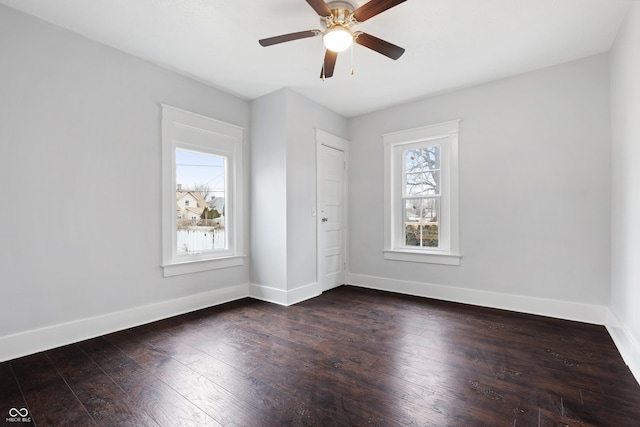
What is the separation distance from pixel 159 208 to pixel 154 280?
740 millimetres

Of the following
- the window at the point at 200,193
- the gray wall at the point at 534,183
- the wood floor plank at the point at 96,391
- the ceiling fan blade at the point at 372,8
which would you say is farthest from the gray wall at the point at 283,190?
the wood floor plank at the point at 96,391

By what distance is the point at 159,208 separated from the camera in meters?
3.17

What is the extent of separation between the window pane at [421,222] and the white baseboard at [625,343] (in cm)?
177

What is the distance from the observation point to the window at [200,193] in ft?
10.7

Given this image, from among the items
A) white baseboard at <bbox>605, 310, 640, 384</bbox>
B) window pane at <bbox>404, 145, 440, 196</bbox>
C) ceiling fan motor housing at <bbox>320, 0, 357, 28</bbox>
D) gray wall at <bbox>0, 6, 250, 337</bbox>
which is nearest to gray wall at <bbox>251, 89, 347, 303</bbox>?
gray wall at <bbox>0, 6, 250, 337</bbox>

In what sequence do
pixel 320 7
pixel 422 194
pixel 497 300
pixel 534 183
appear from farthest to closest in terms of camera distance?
1. pixel 422 194
2. pixel 497 300
3. pixel 534 183
4. pixel 320 7

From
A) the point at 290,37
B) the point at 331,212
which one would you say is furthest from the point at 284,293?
the point at 290,37

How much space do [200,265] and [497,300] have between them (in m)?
3.45

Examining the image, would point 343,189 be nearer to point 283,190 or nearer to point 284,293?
point 283,190

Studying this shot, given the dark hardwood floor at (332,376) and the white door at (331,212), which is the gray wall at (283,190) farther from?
the dark hardwood floor at (332,376)

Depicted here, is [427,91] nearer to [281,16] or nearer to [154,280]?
[281,16]

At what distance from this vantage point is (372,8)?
1987mm

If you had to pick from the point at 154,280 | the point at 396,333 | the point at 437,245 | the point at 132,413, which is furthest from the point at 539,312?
the point at 154,280

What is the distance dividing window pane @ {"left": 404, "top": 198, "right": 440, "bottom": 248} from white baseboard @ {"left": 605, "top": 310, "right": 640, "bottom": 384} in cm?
177
